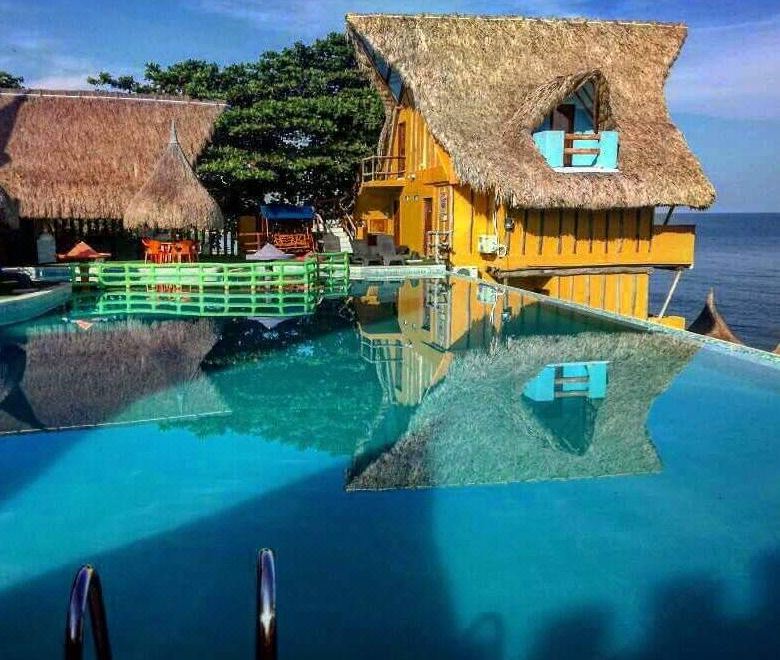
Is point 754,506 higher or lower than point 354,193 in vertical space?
lower

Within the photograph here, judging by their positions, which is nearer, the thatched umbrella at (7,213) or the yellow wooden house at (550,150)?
the thatched umbrella at (7,213)

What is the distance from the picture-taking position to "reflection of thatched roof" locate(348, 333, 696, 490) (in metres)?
5.21

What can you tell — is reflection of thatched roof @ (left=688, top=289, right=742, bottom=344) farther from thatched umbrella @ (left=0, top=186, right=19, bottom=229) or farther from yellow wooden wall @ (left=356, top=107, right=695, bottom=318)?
thatched umbrella @ (left=0, top=186, right=19, bottom=229)

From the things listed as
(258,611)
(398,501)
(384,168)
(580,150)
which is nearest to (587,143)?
(580,150)

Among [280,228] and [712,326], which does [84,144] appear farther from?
[712,326]

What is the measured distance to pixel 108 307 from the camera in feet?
41.6

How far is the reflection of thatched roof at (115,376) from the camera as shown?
665 centimetres

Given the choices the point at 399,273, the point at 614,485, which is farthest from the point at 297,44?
the point at 614,485

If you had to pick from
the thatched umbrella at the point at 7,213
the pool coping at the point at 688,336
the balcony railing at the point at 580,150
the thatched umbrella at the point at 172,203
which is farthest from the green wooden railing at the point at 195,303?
Result: the balcony railing at the point at 580,150

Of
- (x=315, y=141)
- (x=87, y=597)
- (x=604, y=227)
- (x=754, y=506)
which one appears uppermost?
(x=315, y=141)

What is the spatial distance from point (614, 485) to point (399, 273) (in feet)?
40.5

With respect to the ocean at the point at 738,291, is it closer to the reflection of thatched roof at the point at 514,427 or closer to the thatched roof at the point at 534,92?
the thatched roof at the point at 534,92

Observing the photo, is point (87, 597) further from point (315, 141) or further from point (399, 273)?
point (315, 141)

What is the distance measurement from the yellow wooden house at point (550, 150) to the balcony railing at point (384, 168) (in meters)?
1.47
